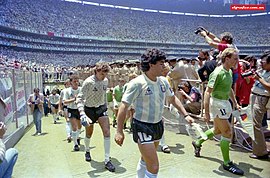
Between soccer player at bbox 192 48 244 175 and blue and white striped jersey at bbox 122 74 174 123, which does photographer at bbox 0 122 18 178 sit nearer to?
blue and white striped jersey at bbox 122 74 174 123

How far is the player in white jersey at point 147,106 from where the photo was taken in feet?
9.63

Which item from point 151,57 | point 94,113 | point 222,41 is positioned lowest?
point 94,113

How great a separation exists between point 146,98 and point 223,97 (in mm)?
1671

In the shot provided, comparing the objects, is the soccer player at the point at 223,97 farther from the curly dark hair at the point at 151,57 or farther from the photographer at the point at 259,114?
the curly dark hair at the point at 151,57

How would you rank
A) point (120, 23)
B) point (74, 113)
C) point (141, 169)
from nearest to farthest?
1. point (141, 169)
2. point (74, 113)
3. point (120, 23)

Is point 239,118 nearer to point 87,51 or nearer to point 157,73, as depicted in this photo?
point 157,73

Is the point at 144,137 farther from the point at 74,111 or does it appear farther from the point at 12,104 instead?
the point at 12,104

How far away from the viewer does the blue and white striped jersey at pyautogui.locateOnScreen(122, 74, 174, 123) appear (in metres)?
2.95

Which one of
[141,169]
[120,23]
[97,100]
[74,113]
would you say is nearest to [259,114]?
[141,169]

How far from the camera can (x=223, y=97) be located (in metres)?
4.12

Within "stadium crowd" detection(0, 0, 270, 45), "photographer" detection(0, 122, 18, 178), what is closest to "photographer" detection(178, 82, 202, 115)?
"photographer" detection(0, 122, 18, 178)

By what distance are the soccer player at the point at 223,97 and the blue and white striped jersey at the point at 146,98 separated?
1.24m

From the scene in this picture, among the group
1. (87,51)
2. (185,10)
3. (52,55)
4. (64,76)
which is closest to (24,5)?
(52,55)

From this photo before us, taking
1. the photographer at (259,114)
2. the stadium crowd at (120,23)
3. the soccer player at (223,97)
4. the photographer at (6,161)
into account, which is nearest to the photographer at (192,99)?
the photographer at (259,114)
